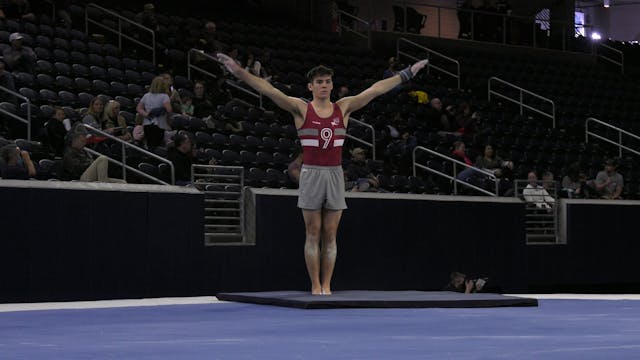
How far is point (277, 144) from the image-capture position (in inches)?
727

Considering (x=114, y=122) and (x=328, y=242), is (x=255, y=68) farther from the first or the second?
(x=328, y=242)

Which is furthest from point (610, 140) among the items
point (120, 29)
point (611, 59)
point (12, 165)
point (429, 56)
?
point (12, 165)

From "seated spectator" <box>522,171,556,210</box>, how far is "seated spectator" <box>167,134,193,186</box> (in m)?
5.64

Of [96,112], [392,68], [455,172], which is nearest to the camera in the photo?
[96,112]

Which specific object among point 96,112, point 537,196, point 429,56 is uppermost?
point 429,56

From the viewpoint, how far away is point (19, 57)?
1692 centimetres

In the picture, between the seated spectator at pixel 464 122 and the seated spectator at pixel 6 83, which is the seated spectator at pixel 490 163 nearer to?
the seated spectator at pixel 464 122

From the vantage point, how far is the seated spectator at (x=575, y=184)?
19.1 meters

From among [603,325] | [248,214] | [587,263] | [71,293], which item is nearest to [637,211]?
[587,263]

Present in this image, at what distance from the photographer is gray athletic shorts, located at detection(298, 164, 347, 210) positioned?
990cm

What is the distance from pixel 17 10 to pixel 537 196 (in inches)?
348

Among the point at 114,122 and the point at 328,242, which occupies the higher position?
the point at 114,122

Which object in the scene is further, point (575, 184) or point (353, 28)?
point (353, 28)

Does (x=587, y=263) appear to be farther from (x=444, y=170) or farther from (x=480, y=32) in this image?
(x=480, y=32)
